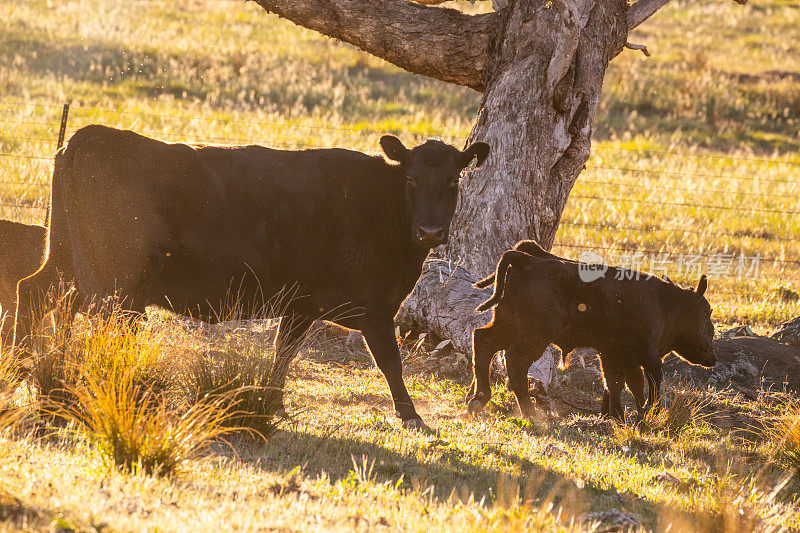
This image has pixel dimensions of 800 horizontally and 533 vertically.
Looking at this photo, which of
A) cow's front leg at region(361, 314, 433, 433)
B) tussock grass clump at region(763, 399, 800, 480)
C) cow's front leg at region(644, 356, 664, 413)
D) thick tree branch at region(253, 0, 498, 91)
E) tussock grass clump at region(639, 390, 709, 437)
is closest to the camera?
tussock grass clump at region(763, 399, 800, 480)

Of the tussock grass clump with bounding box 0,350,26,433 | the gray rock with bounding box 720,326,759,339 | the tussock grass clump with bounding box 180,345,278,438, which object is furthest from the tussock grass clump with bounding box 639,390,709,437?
the tussock grass clump with bounding box 0,350,26,433

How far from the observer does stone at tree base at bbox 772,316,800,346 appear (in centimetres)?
1080

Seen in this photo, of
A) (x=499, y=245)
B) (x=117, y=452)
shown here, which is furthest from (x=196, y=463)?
(x=499, y=245)

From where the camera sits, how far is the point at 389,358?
7523 mm

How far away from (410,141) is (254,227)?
1450 cm

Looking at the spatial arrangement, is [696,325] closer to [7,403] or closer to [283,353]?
[283,353]

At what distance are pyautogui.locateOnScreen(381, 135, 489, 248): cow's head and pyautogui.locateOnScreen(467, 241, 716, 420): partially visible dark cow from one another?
2.63 ft

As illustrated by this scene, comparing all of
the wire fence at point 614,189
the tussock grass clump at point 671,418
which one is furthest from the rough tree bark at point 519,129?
the wire fence at point 614,189

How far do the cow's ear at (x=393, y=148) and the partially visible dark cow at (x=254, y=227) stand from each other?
0.01m

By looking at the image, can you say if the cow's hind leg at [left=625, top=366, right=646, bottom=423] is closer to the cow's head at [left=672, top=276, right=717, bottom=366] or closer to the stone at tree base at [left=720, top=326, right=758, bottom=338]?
the cow's head at [left=672, top=276, right=717, bottom=366]

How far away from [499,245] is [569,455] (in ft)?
11.9

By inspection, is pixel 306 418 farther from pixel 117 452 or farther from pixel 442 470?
pixel 117 452

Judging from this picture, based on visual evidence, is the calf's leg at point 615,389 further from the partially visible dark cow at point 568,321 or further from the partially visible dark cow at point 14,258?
the partially visible dark cow at point 14,258

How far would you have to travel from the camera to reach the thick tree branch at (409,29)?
10.6 m
